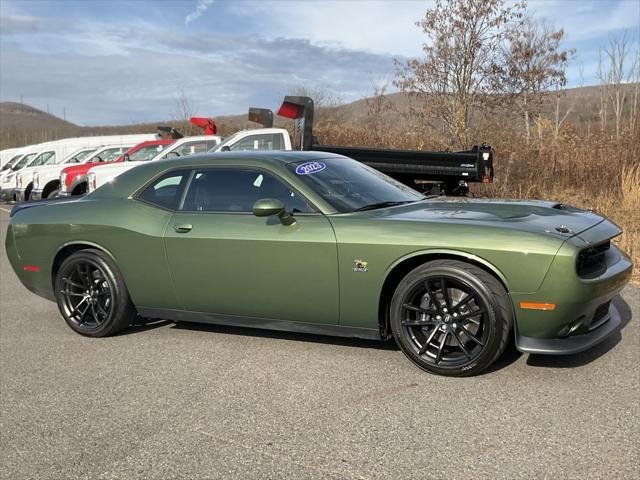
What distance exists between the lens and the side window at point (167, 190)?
5129mm

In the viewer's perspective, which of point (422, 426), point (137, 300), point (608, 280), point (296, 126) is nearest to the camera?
point (422, 426)

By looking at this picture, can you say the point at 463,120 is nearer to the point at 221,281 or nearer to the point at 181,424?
the point at 221,281

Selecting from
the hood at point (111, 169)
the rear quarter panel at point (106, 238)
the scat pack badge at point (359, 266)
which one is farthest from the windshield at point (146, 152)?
the scat pack badge at point (359, 266)

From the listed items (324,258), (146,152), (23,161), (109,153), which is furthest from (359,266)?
(23,161)

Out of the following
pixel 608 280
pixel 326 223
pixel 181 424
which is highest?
pixel 326 223

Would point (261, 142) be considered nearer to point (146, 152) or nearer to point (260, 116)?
point (260, 116)

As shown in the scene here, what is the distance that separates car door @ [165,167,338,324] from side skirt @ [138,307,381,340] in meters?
0.04

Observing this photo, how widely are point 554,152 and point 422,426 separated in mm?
11138

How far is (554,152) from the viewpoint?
13.2 m

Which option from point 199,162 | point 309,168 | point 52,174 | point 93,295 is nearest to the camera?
point 309,168

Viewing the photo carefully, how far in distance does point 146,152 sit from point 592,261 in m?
13.0

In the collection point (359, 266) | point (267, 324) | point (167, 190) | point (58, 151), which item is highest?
point (167, 190)

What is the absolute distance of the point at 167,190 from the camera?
205 inches

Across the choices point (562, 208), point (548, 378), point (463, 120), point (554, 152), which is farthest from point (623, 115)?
point (548, 378)
